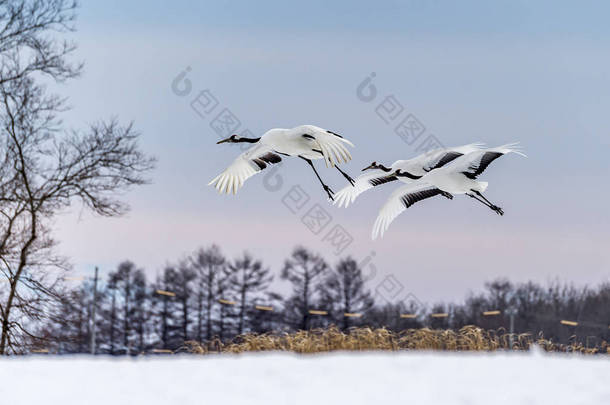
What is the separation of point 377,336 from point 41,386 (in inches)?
220

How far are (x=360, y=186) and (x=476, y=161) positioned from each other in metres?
1.33

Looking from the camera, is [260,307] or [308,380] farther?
[260,307]

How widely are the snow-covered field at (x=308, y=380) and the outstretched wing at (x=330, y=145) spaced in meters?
2.04

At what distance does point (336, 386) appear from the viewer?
6.44 meters

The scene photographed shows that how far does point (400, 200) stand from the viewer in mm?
8641

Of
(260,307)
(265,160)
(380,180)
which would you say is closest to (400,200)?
(380,180)

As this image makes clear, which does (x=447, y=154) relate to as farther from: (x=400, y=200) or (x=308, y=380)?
(x=308, y=380)

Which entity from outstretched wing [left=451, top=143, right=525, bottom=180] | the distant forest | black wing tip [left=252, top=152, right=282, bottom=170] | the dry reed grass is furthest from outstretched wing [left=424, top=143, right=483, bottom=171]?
the distant forest

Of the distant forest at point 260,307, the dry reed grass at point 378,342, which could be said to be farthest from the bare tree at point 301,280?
the dry reed grass at point 378,342

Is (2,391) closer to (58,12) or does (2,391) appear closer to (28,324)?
(28,324)

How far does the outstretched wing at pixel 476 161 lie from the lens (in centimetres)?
805

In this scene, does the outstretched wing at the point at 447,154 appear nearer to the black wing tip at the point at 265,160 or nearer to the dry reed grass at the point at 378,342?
the black wing tip at the point at 265,160

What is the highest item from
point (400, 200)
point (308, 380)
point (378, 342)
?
→ point (400, 200)

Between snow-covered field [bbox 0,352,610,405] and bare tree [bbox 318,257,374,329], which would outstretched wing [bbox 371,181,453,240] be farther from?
bare tree [bbox 318,257,374,329]
